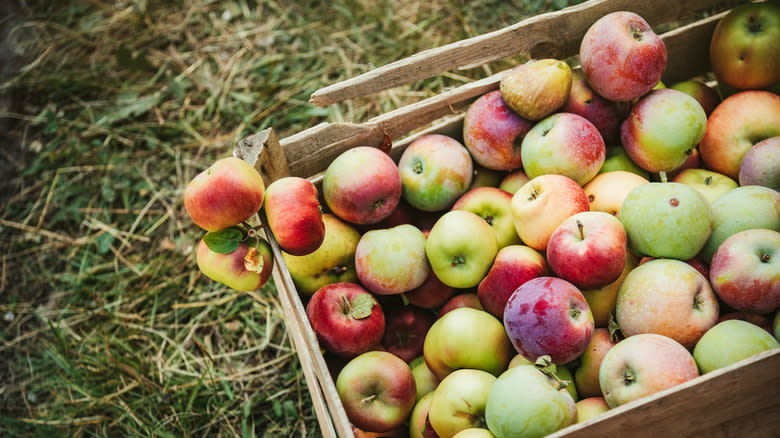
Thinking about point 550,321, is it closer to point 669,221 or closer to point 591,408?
point 591,408

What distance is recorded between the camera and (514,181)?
2172 mm

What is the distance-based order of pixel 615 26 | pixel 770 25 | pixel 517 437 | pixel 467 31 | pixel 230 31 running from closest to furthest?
pixel 517 437
pixel 615 26
pixel 770 25
pixel 467 31
pixel 230 31

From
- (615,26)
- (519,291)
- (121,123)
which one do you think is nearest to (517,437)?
(519,291)

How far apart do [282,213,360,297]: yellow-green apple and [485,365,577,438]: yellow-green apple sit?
2.64ft

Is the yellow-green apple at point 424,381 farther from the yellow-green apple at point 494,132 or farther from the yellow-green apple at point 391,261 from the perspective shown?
the yellow-green apple at point 494,132

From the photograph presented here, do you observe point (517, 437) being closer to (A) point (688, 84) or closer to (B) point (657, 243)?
(B) point (657, 243)

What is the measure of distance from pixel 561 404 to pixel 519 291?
14.3 inches

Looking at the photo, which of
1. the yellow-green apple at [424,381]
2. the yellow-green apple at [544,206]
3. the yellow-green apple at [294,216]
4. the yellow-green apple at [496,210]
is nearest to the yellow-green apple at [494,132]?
the yellow-green apple at [496,210]

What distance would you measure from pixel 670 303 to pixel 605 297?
218mm

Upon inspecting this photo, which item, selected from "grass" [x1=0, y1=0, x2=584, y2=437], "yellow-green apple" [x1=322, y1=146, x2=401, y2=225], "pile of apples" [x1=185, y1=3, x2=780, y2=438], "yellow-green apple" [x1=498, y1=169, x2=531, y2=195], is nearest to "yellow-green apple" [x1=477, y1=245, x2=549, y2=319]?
"pile of apples" [x1=185, y1=3, x2=780, y2=438]

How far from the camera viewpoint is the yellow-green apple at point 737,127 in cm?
202

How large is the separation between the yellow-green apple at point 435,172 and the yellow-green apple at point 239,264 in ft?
2.10

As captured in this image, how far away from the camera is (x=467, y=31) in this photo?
11.8ft

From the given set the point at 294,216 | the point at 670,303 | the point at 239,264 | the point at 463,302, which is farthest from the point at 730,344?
the point at 239,264
